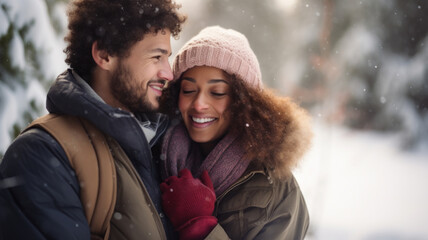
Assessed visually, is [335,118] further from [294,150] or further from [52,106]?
[52,106]

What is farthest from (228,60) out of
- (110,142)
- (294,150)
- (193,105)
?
(110,142)

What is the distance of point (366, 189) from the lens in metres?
7.89

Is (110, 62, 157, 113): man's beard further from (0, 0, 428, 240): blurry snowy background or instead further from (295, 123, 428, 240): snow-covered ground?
(295, 123, 428, 240): snow-covered ground

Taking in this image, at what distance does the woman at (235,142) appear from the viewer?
7.29 ft

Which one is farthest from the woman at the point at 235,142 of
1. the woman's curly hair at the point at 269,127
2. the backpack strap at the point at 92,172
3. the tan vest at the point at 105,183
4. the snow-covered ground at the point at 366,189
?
the snow-covered ground at the point at 366,189

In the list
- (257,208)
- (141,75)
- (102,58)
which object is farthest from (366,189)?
(102,58)

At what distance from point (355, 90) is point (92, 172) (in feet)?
19.7

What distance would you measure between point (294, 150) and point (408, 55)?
16.2ft

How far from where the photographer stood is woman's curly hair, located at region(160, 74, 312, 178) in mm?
2301

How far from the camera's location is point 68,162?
65.6 inches

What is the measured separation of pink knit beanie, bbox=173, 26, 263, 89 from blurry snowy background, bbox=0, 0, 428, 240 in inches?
152

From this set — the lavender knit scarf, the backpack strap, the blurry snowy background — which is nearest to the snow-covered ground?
the blurry snowy background

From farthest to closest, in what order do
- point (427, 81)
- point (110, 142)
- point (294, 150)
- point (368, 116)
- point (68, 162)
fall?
point (368, 116) < point (427, 81) < point (294, 150) < point (110, 142) < point (68, 162)

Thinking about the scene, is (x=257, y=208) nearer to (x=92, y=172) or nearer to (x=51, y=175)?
(x=92, y=172)
